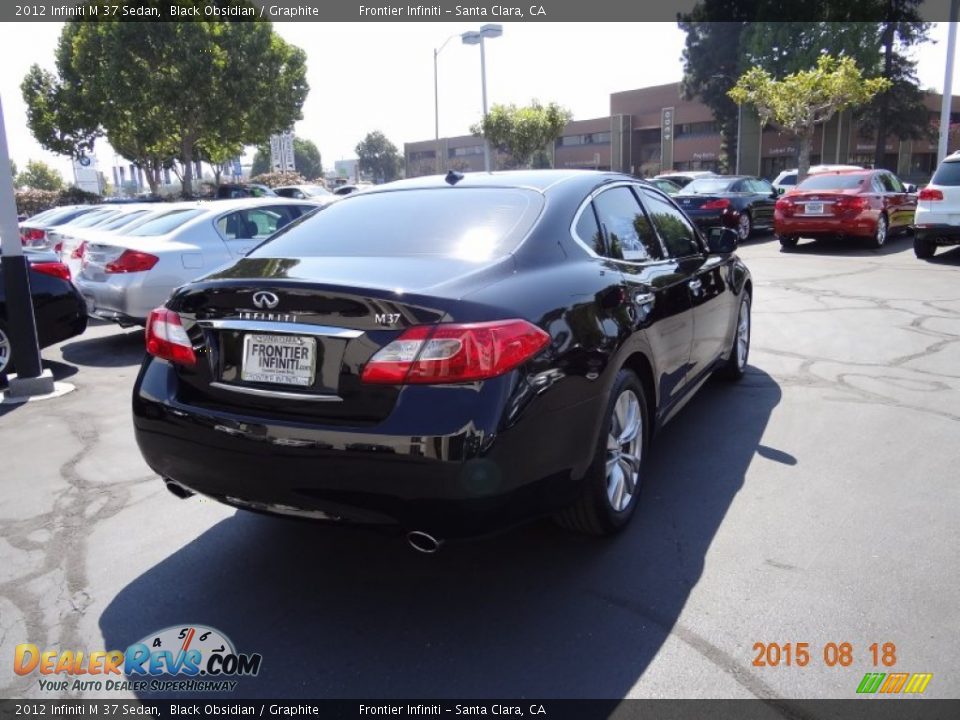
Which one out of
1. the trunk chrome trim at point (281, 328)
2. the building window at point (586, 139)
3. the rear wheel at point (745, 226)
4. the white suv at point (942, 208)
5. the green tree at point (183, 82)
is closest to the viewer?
the trunk chrome trim at point (281, 328)

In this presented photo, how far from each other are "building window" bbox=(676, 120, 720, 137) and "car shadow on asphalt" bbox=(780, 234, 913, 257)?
158ft

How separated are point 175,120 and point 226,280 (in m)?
32.0

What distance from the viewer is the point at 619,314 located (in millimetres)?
3447

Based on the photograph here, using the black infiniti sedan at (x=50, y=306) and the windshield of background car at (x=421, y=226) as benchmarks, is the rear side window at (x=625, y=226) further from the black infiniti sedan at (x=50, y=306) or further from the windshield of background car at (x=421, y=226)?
the black infiniti sedan at (x=50, y=306)

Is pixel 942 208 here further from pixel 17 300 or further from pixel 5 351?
pixel 5 351

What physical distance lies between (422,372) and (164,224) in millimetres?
7640

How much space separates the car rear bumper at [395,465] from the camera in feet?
8.54

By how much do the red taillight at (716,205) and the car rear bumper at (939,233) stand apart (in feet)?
14.8

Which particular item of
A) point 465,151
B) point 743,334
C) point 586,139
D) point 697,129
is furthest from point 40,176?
point 743,334

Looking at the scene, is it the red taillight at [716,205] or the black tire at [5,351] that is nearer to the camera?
the black tire at [5,351]

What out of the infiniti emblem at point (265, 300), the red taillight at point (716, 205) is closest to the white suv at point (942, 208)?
the red taillight at point (716, 205)

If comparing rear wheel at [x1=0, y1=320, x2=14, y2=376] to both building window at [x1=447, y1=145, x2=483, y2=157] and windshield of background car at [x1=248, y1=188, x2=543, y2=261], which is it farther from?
building window at [x1=447, y1=145, x2=483, y2=157]

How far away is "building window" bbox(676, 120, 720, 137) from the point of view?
2468 inches

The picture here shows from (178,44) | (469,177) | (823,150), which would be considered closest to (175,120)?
(178,44)
